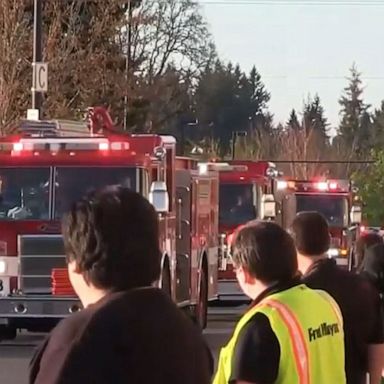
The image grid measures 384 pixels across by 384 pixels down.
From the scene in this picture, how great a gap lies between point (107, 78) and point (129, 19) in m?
3.44

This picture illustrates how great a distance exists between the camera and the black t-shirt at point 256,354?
4.47m

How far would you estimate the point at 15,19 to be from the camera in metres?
28.0

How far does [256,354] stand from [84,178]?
11510 millimetres

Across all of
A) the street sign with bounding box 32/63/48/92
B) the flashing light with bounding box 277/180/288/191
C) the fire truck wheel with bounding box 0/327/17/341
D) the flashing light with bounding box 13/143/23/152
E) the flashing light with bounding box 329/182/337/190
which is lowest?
the fire truck wheel with bounding box 0/327/17/341

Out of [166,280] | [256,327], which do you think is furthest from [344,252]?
[256,327]

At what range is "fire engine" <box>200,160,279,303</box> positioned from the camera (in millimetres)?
23078

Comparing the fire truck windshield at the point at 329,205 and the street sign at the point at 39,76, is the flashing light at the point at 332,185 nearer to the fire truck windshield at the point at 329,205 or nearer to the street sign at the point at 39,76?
the fire truck windshield at the point at 329,205

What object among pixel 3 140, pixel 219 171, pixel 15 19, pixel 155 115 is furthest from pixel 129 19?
pixel 155 115

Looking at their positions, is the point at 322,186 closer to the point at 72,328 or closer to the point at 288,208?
the point at 288,208

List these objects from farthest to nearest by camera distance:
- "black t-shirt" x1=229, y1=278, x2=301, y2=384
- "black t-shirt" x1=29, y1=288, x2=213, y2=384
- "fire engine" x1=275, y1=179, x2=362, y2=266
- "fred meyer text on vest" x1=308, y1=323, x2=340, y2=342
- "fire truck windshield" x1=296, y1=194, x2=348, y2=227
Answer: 1. "fire truck windshield" x1=296, y1=194, x2=348, y2=227
2. "fire engine" x1=275, y1=179, x2=362, y2=266
3. "fred meyer text on vest" x1=308, y1=323, x2=340, y2=342
4. "black t-shirt" x1=229, y1=278, x2=301, y2=384
5. "black t-shirt" x1=29, y1=288, x2=213, y2=384

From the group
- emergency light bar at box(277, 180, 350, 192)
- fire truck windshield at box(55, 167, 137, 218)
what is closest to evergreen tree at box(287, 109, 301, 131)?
emergency light bar at box(277, 180, 350, 192)

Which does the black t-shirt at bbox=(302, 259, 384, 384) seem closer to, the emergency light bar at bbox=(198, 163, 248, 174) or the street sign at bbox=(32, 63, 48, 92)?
the emergency light bar at bbox=(198, 163, 248, 174)

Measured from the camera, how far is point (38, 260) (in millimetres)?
15719

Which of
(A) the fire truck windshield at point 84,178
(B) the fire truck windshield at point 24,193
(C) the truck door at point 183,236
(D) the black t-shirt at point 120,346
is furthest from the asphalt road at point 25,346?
(D) the black t-shirt at point 120,346
